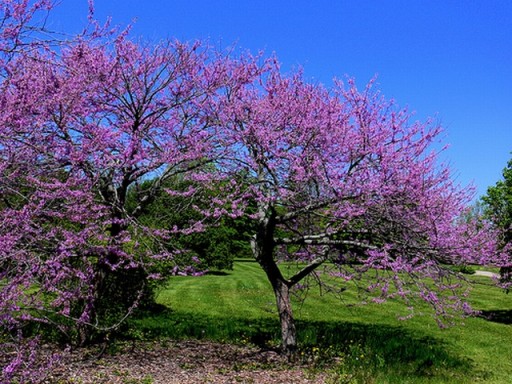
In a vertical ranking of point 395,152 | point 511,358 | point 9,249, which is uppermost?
point 395,152

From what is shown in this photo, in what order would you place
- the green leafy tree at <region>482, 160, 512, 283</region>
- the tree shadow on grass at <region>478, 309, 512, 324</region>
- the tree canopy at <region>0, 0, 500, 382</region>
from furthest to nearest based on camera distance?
the tree shadow on grass at <region>478, 309, 512, 324</region>, the green leafy tree at <region>482, 160, 512, 283</region>, the tree canopy at <region>0, 0, 500, 382</region>

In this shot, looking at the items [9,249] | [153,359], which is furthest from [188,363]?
[9,249]

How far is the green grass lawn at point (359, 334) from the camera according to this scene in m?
8.45

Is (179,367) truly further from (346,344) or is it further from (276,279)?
(346,344)

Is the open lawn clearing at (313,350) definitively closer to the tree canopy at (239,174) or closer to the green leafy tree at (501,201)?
the tree canopy at (239,174)

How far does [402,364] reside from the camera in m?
8.54

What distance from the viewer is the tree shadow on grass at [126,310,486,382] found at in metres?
8.50

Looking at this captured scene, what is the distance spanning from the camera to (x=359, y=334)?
11398 millimetres

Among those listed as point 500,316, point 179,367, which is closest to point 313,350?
point 179,367

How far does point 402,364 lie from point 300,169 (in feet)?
12.6

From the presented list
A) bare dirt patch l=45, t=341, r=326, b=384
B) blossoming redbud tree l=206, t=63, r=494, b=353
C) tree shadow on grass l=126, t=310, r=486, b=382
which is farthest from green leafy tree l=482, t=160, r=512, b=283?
bare dirt patch l=45, t=341, r=326, b=384

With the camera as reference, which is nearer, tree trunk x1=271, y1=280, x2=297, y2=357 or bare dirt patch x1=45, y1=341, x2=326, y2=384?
→ bare dirt patch x1=45, y1=341, x2=326, y2=384

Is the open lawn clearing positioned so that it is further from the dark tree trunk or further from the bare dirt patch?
the dark tree trunk

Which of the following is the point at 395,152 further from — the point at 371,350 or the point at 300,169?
the point at 371,350
